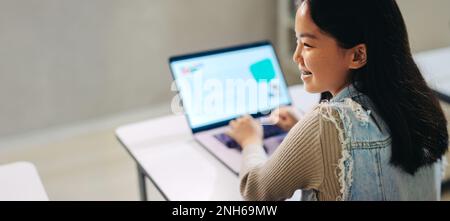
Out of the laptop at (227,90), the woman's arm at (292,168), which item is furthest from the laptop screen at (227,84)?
the woman's arm at (292,168)

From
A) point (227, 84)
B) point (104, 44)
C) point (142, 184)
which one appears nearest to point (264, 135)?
point (227, 84)

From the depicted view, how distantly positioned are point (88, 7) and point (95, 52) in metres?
0.24

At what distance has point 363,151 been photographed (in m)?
1.00

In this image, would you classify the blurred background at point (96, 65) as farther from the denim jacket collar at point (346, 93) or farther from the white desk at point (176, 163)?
the denim jacket collar at point (346, 93)

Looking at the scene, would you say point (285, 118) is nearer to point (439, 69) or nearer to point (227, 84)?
point (227, 84)

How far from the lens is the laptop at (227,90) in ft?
5.14

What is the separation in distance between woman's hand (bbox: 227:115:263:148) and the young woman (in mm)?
304

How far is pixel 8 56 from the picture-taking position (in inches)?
105

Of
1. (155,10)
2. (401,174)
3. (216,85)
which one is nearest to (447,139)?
(401,174)

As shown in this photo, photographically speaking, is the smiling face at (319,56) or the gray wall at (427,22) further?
the gray wall at (427,22)

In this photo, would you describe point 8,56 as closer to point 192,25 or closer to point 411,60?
point 192,25

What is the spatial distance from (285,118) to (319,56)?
587 mm

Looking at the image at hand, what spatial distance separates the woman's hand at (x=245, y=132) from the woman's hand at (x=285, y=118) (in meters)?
0.14

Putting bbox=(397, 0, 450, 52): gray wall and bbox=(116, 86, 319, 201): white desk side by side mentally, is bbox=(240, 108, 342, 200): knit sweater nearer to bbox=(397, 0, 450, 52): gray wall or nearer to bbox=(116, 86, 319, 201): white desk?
bbox=(116, 86, 319, 201): white desk
